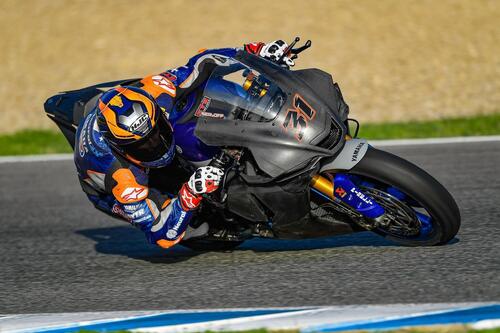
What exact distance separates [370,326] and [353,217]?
99 centimetres

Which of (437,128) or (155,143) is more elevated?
(437,128)

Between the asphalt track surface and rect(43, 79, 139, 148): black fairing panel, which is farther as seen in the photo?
rect(43, 79, 139, 148): black fairing panel

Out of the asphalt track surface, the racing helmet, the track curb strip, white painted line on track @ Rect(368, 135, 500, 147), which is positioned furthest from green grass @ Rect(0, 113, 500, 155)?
the track curb strip

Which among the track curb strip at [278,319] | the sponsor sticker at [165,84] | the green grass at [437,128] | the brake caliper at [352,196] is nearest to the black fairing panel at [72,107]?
the sponsor sticker at [165,84]

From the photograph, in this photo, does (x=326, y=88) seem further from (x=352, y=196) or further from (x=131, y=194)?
(x=131, y=194)

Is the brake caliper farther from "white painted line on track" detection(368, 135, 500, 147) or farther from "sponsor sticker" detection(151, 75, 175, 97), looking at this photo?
"white painted line on track" detection(368, 135, 500, 147)

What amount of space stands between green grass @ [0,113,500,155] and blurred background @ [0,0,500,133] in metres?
0.51

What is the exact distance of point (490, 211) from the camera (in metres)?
6.46

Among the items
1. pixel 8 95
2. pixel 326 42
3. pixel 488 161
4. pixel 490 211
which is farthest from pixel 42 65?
pixel 490 211

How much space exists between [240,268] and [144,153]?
104cm

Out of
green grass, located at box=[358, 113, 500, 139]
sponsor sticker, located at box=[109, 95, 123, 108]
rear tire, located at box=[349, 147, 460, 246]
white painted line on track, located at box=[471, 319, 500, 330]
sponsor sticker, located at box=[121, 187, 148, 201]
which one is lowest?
white painted line on track, located at box=[471, 319, 500, 330]

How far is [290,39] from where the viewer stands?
13.1 m

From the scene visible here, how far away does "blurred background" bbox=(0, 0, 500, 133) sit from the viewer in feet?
38.2

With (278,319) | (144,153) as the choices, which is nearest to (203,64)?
(144,153)
